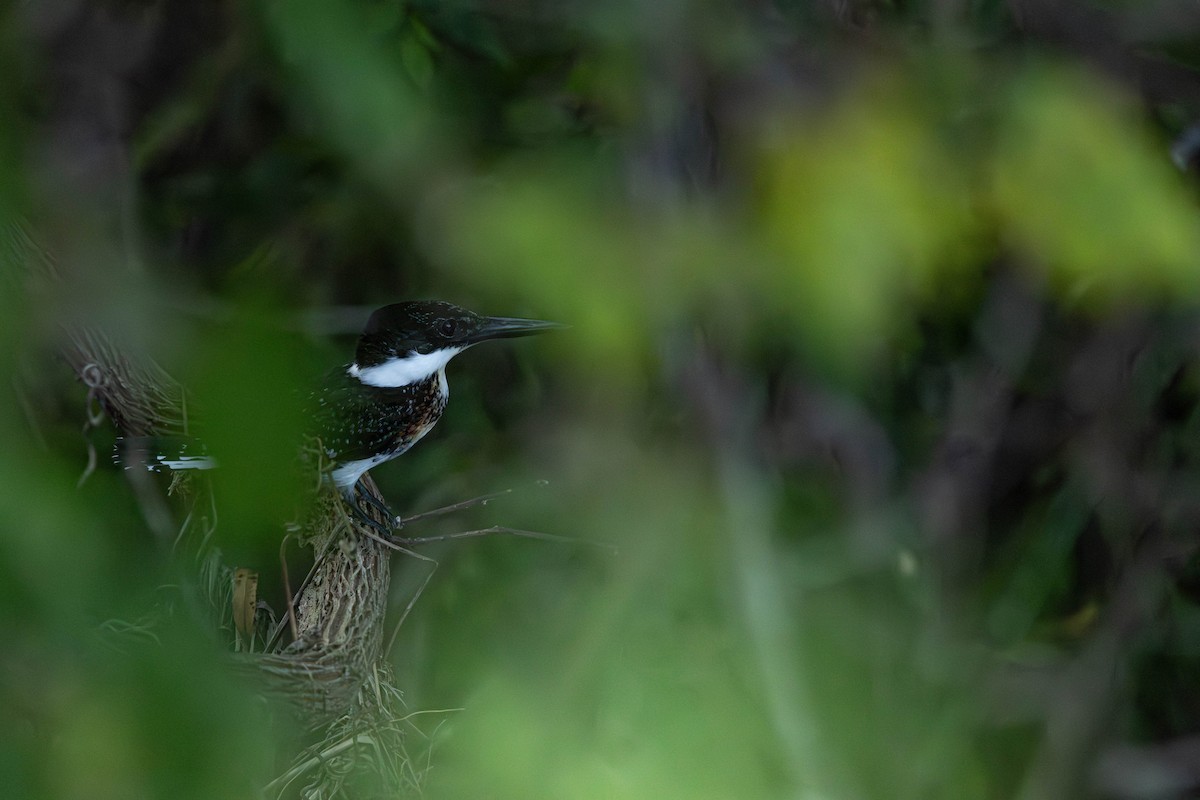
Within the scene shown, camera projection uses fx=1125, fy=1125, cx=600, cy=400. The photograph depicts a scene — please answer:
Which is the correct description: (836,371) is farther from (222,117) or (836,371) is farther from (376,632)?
(222,117)

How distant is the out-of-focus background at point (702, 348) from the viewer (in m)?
1.42

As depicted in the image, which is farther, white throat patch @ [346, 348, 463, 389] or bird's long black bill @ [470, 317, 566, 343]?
white throat patch @ [346, 348, 463, 389]

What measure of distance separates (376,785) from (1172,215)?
130 cm

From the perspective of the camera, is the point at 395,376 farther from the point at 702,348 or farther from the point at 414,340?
the point at 702,348

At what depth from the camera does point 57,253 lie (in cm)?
131

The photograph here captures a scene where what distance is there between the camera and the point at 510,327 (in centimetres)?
152

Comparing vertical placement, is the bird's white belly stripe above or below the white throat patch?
below

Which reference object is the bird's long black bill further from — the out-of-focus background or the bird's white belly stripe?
the bird's white belly stripe

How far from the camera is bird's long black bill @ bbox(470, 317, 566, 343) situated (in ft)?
4.86

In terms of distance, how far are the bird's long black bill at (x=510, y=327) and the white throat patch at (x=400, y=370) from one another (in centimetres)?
8

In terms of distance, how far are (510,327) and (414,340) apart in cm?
16

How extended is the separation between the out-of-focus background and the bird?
0.28 ft

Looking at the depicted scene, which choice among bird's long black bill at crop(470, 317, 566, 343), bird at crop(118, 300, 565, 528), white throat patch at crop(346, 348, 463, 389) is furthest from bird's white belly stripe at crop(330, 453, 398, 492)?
bird's long black bill at crop(470, 317, 566, 343)

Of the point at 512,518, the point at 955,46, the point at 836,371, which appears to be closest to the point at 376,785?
the point at 512,518
